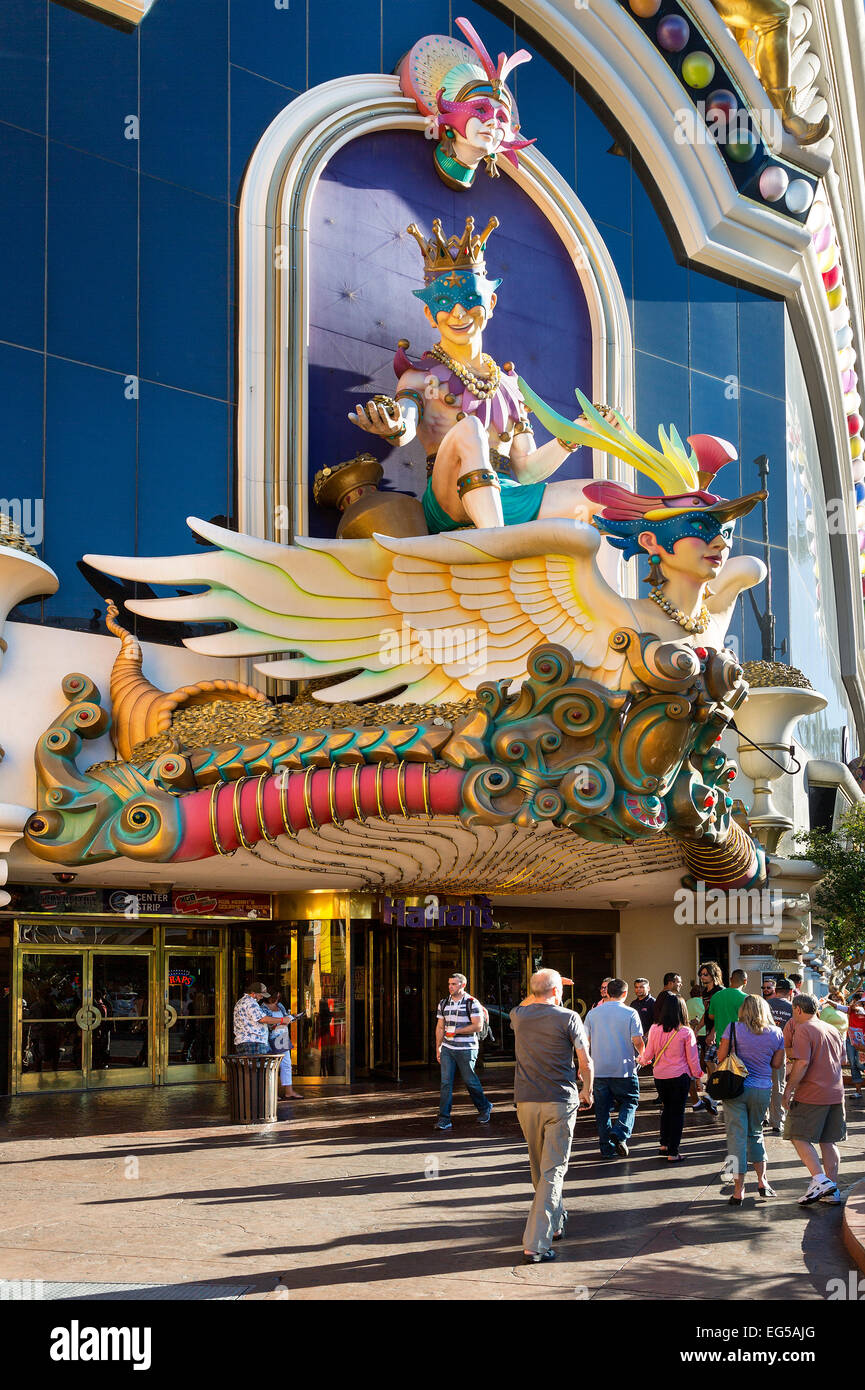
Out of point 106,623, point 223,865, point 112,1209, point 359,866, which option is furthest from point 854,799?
point 112,1209

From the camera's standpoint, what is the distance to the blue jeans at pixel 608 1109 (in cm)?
1220

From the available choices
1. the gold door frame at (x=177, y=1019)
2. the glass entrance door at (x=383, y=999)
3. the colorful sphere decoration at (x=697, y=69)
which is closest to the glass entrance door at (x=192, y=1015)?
the gold door frame at (x=177, y=1019)

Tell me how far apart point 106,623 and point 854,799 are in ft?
57.4

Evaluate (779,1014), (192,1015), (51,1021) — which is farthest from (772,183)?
(51,1021)

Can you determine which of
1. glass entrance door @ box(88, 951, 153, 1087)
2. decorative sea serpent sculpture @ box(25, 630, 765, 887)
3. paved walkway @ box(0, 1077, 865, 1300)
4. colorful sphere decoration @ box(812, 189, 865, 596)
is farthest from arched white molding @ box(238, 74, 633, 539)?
colorful sphere decoration @ box(812, 189, 865, 596)

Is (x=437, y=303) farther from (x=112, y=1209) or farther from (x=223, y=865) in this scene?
(x=112, y=1209)

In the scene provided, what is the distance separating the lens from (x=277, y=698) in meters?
16.5

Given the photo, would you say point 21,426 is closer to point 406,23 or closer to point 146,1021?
point 146,1021

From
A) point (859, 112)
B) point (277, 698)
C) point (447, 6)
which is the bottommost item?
point (277, 698)

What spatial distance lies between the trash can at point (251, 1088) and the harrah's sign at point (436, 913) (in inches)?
200

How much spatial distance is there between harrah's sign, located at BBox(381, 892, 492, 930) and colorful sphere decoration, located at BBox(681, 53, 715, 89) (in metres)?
14.2

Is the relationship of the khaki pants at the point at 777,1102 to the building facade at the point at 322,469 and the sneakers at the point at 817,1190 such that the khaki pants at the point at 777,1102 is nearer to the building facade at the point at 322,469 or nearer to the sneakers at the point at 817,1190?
the building facade at the point at 322,469

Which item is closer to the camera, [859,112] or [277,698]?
[277,698]

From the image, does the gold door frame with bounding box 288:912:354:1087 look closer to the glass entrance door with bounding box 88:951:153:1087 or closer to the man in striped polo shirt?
the glass entrance door with bounding box 88:951:153:1087
